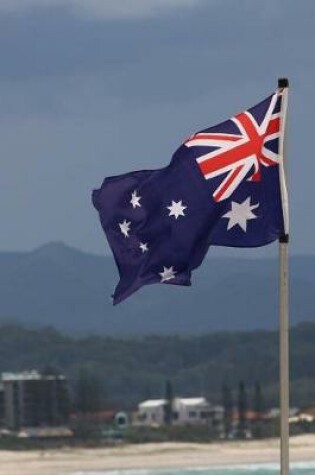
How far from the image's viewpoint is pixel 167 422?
114m

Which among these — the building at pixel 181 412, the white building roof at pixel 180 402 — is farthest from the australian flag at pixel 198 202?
the white building roof at pixel 180 402

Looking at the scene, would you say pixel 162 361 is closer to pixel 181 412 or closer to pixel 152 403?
pixel 152 403

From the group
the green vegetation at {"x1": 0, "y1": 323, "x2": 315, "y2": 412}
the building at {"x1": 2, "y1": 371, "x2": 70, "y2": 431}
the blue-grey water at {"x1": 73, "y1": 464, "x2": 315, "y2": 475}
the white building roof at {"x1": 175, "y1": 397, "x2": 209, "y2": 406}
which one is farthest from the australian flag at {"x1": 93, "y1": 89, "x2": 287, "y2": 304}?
the green vegetation at {"x1": 0, "y1": 323, "x2": 315, "y2": 412}

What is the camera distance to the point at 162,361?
171 meters

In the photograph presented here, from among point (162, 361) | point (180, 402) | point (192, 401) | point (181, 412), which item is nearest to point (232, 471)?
point (181, 412)

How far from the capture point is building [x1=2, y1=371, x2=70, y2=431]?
111m

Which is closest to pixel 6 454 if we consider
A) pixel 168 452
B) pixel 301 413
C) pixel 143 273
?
pixel 168 452

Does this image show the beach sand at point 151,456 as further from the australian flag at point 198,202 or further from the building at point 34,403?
the australian flag at point 198,202

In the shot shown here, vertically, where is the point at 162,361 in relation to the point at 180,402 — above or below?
above

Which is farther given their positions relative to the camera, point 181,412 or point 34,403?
point 181,412

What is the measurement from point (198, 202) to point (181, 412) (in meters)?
107

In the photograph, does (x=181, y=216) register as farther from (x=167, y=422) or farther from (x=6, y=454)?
(x=167, y=422)

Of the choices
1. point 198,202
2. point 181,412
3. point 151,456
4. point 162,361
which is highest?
point 162,361

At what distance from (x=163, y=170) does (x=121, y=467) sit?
224 feet
